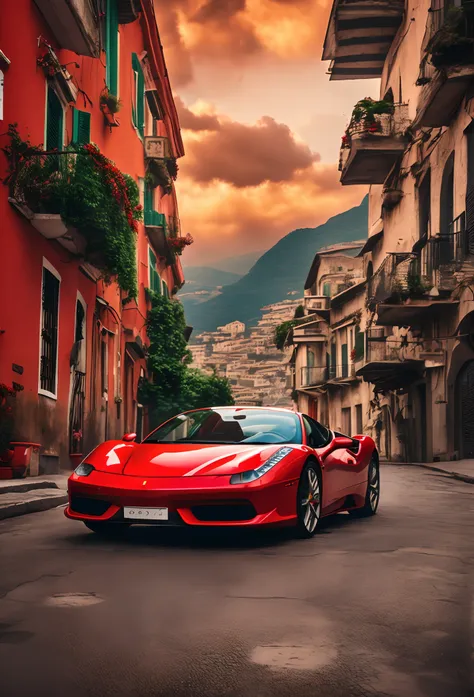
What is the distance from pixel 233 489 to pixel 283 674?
11.6 feet

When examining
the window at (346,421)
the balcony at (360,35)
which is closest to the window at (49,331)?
the balcony at (360,35)

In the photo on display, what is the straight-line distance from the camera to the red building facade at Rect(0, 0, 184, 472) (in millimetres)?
15180

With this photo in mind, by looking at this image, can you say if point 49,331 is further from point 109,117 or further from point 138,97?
A: point 138,97

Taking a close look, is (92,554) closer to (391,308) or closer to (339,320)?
(391,308)

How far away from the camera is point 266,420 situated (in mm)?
8805

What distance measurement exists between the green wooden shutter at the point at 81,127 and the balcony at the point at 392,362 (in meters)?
14.1

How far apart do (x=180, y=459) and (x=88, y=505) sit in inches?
33.6

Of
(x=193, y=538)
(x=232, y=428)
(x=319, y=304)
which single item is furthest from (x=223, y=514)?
(x=319, y=304)

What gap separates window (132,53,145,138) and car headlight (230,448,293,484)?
2269cm

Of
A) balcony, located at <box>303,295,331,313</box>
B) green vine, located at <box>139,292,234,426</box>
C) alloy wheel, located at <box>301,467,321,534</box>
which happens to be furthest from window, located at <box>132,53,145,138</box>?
balcony, located at <box>303,295,331,313</box>

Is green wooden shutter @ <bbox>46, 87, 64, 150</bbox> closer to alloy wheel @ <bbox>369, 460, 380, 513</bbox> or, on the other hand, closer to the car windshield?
the car windshield

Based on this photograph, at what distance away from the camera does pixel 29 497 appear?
36.7 ft

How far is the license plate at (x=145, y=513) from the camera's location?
729 cm

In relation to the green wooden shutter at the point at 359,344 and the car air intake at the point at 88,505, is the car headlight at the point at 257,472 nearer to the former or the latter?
the car air intake at the point at 88,505
